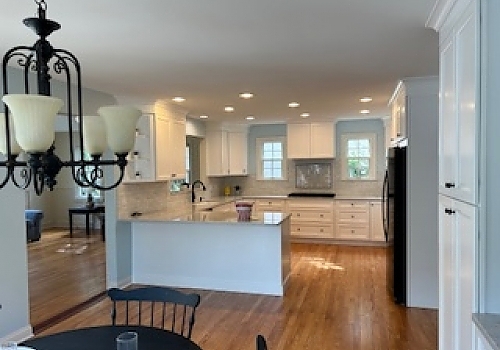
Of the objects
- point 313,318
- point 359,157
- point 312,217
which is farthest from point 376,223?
point 313,318

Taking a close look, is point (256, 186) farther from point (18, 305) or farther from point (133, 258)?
point (18, 305)

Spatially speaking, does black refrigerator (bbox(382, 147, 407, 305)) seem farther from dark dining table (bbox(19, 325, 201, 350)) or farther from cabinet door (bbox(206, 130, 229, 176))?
cabinet door (bbox(206, 130, 229, 176))

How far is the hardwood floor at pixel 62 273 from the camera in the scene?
14.5 feet

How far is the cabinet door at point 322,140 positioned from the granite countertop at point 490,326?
243 inches

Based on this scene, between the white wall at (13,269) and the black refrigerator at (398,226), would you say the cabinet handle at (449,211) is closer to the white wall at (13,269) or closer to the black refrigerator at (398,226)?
the black refrigerator at (398,226)

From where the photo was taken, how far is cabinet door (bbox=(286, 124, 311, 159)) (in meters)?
7.98

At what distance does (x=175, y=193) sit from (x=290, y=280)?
2.36m

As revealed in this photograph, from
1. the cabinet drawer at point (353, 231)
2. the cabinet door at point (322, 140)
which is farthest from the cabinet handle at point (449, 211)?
the cabinet door at point (322, 140)

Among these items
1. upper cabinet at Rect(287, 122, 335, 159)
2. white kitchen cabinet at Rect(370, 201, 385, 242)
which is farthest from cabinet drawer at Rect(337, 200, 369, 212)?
upper cabinet at Rect(287, 122, 335, 159)

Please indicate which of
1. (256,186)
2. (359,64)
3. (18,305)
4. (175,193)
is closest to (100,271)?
(175,193)

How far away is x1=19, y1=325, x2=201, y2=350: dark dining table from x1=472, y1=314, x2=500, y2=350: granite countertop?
3.82 feet

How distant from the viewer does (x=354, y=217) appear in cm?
743

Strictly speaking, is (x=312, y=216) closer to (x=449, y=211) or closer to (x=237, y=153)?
(x=237, y=153)

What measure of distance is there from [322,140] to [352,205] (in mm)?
1387
